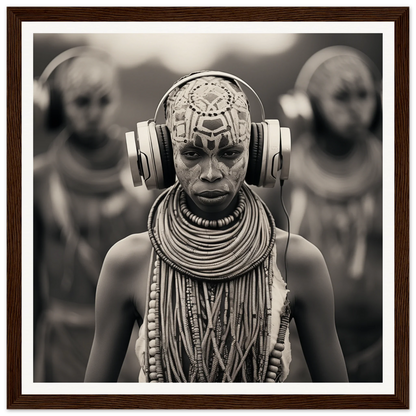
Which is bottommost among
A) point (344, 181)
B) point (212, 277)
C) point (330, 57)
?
point (212, 277)

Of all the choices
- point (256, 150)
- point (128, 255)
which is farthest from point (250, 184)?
point (128, 255)

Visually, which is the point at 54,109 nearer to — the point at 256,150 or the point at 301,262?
the point at 256,150

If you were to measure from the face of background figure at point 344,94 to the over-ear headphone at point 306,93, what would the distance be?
0.01 meters

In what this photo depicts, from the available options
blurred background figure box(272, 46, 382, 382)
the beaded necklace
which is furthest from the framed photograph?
the beaded necklace

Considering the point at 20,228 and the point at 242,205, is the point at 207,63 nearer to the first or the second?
the point at 242,205

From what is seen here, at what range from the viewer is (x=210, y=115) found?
7.92 feet

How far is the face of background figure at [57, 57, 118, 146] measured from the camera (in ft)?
8.52

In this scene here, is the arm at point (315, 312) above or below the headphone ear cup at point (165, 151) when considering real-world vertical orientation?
below

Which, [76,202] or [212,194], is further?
[76,202]

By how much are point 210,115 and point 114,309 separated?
748 mm

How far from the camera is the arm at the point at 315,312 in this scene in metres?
2.57

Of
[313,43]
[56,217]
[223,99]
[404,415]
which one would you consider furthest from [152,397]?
[313,43]

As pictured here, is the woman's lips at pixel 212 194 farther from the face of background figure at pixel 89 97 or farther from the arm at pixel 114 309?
the face of background figure at pixel 89 97

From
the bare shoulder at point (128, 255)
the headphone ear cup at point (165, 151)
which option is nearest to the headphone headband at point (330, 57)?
the headphone ear cup at point (165, 151)
